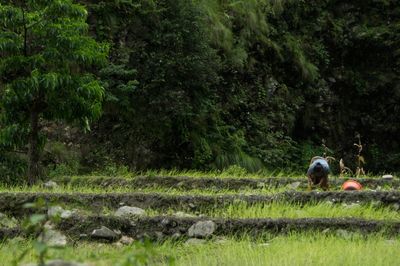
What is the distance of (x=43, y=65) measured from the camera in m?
8.10

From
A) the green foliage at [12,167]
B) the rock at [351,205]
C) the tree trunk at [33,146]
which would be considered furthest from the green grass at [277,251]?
the green foliage at [12,167]

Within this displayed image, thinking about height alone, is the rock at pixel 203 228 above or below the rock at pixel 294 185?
above

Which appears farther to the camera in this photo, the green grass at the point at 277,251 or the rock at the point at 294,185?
the rock at the point at 294,185

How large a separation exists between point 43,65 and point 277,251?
509 cm

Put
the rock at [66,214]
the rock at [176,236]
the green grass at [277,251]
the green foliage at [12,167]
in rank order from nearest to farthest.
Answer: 1. the green grass at [277,251]
2. the rock at [176,236]
3. the rock at [66,214]
4. the green foliage at [12,167]

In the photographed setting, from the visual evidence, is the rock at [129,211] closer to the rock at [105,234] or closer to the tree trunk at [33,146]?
the rock at [105,234]

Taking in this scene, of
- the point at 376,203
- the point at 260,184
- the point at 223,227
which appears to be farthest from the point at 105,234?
the point at 260,184

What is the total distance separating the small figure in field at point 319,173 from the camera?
6.62 meters

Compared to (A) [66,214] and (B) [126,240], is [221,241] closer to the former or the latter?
(B) [126,240]

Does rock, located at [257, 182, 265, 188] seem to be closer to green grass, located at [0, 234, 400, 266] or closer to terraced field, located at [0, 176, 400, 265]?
terraced field, located at [0, 176, 400, 265]

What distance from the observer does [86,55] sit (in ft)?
24.7

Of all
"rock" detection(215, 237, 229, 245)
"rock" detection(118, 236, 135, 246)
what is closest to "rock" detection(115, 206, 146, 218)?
"rock" detection(118, 236, 135, 246)

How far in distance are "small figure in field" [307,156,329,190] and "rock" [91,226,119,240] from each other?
8.48 feet

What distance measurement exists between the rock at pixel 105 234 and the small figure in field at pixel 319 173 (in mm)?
2585
